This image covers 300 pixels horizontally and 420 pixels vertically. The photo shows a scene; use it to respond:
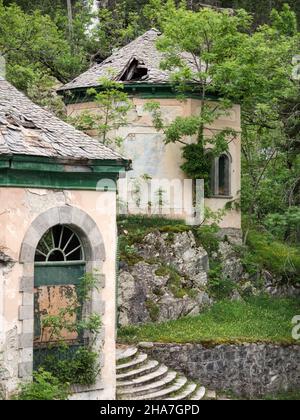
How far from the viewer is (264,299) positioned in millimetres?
25500

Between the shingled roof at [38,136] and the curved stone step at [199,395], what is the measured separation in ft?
19.0

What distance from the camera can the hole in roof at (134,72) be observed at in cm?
2603

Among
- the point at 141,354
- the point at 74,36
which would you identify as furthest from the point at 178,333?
→ the point at 74,36

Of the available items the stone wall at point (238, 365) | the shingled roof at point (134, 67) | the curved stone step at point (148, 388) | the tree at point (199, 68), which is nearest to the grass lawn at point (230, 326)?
the stone wall at point (238, 365)

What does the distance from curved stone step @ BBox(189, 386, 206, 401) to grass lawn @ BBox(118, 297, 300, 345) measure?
134 centimetres

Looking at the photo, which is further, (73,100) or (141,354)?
(73,100)

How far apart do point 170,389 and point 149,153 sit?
8.84 metres

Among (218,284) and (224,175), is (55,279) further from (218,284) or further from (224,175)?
(224,175)

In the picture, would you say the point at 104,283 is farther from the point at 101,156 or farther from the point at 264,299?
the point at 264,299

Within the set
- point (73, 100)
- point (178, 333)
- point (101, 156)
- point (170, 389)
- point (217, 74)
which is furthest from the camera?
point (73, 100)

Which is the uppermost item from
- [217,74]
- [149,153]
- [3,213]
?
[217,74]

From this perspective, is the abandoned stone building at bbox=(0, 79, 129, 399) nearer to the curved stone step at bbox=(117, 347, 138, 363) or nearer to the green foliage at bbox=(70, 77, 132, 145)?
the curved stone step at bbox=(117, 347, 138, 363)

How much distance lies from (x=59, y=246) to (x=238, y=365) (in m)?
7.05

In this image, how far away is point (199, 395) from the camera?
1959 cm
